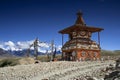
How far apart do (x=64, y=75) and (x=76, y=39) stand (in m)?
27.5

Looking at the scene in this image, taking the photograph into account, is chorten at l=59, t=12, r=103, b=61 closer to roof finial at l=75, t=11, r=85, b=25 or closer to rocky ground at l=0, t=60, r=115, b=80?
roof finial at l=75, t=11, r=85, b=25

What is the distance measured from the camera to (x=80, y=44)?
5225cm

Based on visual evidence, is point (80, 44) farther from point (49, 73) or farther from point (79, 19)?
point (49, 73)

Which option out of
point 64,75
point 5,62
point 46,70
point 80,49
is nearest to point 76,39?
point 80,49

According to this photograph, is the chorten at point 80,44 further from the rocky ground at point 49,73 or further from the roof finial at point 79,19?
the rocky ground at point 49,73

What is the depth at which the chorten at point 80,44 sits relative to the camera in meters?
51.8

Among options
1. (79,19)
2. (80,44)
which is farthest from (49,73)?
(79,19)

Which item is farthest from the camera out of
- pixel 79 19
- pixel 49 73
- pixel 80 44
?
pixel 79 19

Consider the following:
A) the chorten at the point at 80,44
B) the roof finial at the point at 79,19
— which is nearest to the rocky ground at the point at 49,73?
the chorten at the point at 80,44

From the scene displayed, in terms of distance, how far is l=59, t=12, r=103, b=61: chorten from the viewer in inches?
2041

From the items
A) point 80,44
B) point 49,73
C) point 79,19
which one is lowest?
point 49,73

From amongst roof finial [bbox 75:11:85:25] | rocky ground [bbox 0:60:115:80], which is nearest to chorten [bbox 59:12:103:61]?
roof finial [bbox 75:11:85:25]

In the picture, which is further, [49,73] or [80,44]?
[80,44]

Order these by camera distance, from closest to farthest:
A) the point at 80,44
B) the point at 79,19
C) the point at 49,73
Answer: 1. the point at 49,73
2. the point at 80,44
3. the point at 79,19
